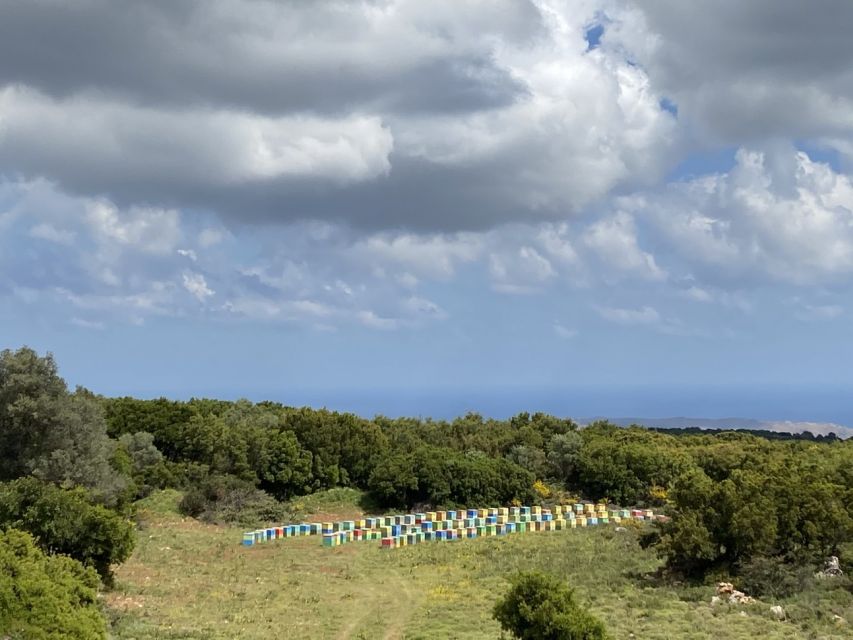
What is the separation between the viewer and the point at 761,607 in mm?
25422

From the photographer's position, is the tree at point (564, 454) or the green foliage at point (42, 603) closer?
the green foliage at point (42, 603)

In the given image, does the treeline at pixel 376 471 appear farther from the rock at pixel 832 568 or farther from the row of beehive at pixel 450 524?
the row of beehive at pixel 450 524

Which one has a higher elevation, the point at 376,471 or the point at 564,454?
the point at 564,454

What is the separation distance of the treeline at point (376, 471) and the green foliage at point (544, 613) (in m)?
11.9

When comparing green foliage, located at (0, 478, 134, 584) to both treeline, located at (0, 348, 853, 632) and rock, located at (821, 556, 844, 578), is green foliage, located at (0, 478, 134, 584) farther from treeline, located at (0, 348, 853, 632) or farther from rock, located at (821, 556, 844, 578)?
rock, located at (821, 556, 844, 578)

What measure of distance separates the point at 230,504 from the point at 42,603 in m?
33.4

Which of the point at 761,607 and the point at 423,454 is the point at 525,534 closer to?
the point at 423,454

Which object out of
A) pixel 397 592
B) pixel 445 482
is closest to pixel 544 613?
pixel 397 592

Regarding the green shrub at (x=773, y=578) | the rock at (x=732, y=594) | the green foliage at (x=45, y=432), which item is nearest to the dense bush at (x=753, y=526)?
the green shrub at (x=773, y=578)

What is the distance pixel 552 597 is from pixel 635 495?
3999cm

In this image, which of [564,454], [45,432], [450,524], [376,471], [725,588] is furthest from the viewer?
[564,454]

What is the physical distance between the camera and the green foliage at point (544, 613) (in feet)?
56.3

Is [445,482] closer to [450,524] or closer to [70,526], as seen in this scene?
[450,524]

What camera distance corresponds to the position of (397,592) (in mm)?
30078
